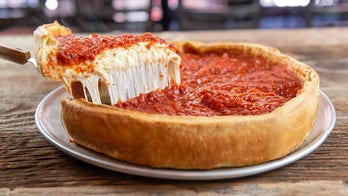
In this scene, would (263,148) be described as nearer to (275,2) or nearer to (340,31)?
(340,31)

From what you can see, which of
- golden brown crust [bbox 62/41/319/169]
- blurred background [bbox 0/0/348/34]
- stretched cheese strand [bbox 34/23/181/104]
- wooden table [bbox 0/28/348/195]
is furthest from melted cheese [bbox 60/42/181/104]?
blurred background [bbox 0/0/348/34]

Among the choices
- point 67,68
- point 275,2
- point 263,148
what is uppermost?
point 67,68

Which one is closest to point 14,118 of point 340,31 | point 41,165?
point 41,165

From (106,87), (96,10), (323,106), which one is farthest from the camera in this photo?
(96,10)

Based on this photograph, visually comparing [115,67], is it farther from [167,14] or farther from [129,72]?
[167,14]

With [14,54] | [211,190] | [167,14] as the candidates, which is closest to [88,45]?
[14,54]
